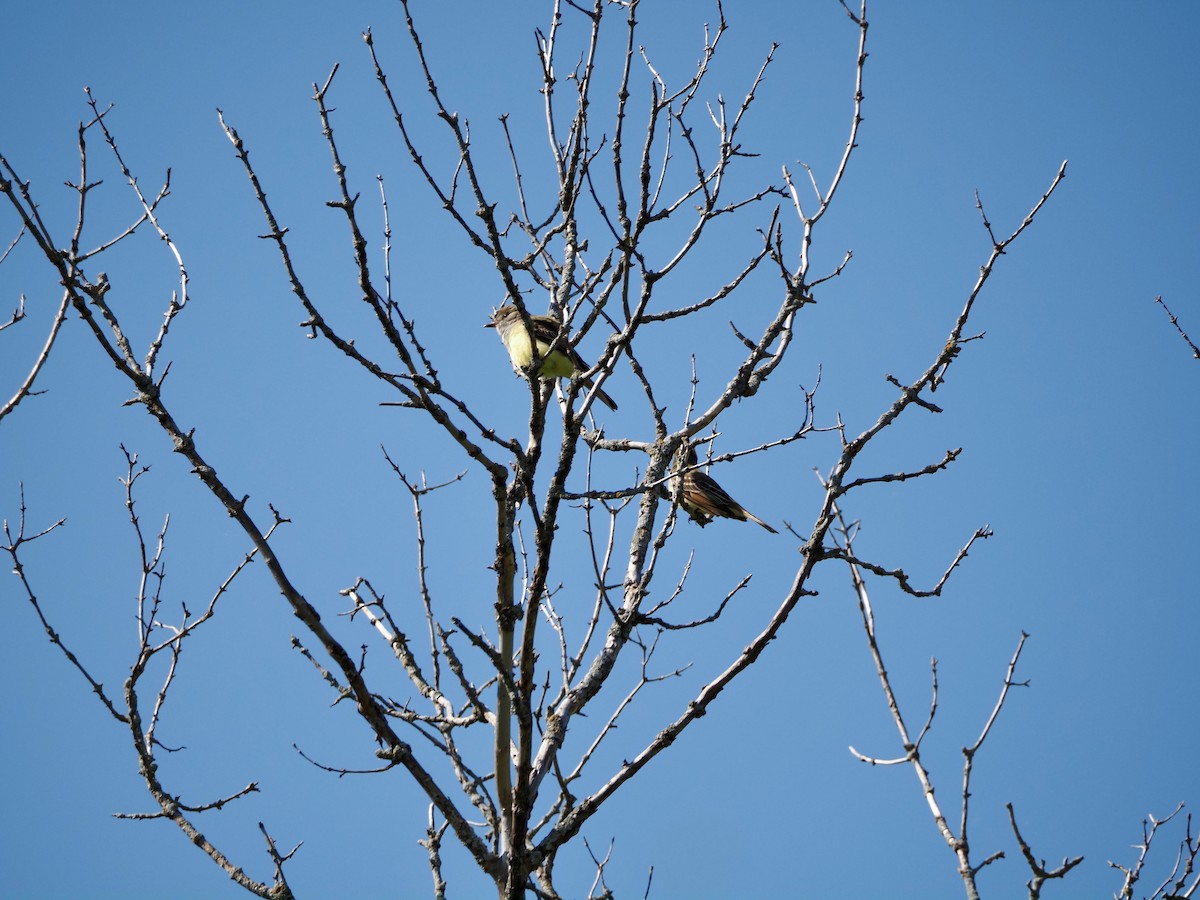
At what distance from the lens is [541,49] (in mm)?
4770

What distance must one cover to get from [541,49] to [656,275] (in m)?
1.90

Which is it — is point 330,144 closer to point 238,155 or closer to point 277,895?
point 238,155

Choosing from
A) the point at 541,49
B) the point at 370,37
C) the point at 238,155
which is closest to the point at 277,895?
the point at 238,155

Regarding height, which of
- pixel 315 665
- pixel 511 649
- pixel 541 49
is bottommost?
pixel 511 649

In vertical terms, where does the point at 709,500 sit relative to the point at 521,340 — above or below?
below

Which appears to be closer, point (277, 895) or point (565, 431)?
point (565, 431)

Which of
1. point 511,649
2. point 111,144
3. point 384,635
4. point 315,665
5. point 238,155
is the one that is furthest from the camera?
point 111,144

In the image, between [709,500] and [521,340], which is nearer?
[521,340]

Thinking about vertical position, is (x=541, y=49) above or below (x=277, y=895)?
above

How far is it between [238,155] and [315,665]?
72.0 inches

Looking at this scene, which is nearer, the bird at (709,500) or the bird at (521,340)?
the bird at (521,340)

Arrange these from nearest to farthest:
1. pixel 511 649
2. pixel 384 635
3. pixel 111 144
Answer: pixel 511 649, pixel 384 635, pixel 111 144

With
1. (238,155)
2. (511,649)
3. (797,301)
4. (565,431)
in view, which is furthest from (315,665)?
(797,301)

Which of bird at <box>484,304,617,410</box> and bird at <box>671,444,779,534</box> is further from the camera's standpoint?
bird at <box>671,444,779,534</box>
